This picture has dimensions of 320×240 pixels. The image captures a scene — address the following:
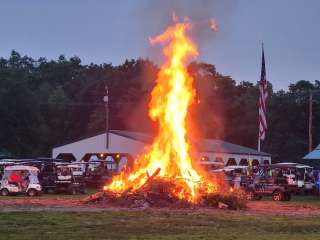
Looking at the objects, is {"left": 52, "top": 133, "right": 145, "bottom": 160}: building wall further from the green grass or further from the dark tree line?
the green grass

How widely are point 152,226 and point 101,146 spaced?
4683 cm

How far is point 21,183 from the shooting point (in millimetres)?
38125

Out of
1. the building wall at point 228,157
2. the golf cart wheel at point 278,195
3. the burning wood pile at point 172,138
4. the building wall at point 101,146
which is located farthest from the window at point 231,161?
the burning wood pile at point 172,138

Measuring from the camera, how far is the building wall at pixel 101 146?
211 feet

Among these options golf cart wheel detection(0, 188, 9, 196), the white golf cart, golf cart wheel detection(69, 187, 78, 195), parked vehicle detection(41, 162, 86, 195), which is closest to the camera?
the white golf cart

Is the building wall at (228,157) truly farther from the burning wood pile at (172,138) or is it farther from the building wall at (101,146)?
the burning wood pile at (172,138)

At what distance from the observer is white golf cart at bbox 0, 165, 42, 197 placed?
Result: 37719mm

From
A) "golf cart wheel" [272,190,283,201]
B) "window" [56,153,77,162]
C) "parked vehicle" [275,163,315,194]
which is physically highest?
"window" [56,153,77,162]

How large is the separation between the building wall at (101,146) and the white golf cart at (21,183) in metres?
25.2

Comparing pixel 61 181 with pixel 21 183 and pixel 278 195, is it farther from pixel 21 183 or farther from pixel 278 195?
pixel 278 195

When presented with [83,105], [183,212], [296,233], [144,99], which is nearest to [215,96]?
[144,99]

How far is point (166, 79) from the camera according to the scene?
99.3ft

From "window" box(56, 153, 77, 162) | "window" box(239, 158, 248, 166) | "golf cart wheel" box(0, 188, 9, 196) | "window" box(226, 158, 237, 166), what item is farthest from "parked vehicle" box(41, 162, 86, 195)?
"window" box(239, 158, 248, 166)

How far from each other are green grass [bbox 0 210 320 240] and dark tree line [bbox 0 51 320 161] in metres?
47.4
